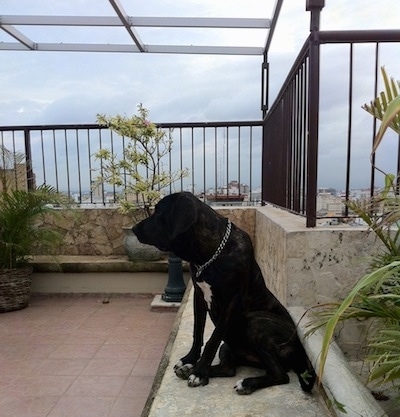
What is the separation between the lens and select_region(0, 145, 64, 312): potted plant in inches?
161

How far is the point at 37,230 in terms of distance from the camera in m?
4.31

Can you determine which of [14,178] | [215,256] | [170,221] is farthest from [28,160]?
[215,256]

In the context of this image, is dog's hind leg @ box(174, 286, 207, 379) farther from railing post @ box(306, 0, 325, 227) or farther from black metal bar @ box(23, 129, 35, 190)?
black metal bar @ box(23, 129, 35, 190)

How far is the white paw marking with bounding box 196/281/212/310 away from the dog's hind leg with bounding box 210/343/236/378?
27 cm

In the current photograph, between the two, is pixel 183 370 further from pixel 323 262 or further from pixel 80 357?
pixel 80 357

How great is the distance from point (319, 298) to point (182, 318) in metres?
1.01

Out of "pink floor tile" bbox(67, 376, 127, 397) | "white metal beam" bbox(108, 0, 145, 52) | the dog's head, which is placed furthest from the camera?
"white metal beam" bbox(108, 0, 145, 52)

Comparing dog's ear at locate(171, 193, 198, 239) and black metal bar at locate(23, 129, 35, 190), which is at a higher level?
black metal bar at locate(23, 129, 35, 190)

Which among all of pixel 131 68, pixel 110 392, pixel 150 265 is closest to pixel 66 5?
pixel 131 68

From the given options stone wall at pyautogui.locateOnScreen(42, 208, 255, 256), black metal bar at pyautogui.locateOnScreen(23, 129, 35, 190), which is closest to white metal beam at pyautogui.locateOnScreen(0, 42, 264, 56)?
black metal bar at pyautogui.locateOnScreen(23, 129, 35, 190)

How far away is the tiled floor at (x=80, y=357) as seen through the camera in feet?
7.42

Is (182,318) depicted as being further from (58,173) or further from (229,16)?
(58,173)

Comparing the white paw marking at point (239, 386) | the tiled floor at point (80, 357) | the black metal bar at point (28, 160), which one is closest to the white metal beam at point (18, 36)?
the black metal bar at point (28, 160)

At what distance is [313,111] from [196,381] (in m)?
1.46
